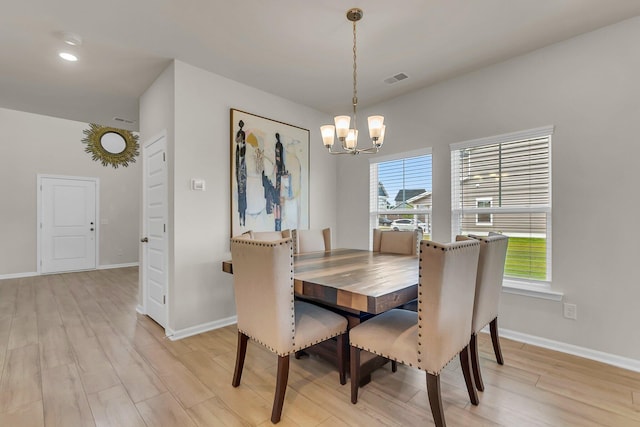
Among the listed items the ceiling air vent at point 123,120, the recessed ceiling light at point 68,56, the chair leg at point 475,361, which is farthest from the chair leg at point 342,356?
the ceiling air vent at point 123,120

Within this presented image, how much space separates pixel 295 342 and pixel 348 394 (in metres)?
0.57

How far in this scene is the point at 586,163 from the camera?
244cm

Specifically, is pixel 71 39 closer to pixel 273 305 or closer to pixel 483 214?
pixel 273 305

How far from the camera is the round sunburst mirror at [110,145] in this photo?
626cm

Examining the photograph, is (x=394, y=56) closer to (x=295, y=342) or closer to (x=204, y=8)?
(x=204, y=8)

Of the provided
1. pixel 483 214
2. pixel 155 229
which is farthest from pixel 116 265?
pixel 483 214

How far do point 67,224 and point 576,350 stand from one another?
812 centimetres

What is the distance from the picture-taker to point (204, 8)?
2.12 metres

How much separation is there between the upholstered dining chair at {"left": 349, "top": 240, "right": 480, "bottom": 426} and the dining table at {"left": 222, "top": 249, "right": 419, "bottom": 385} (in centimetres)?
17

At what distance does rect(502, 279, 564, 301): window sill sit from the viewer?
2568mm

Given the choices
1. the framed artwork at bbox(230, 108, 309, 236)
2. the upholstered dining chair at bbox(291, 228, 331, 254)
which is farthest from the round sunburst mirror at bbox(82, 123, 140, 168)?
the upholstered dining chair at bbox(291, 228, 331, 254)

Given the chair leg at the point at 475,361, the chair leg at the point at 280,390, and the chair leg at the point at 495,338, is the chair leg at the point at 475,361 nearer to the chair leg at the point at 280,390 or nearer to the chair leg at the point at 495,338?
the chair leg at the point at 495,338

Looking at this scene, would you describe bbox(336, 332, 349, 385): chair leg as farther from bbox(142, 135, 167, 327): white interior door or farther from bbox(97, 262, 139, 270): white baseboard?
bbox(97, 262, 139, 270): white baseboard

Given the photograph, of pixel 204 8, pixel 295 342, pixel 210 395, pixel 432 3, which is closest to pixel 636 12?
pixel 432 3
